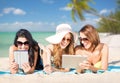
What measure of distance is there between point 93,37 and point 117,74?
525mm

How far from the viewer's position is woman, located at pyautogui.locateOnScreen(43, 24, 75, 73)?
414cm

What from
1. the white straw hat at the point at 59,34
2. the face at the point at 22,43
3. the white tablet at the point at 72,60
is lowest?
the white tablet at the point at 72,60

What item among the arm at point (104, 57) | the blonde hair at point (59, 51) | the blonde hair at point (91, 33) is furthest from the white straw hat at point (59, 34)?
the arm at point (104, 57)

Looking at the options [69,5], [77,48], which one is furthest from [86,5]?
[77,48]

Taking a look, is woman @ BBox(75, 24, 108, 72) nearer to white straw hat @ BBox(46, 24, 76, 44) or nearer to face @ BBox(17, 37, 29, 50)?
white straw hat @ BBox(46, 24, 76, 44)

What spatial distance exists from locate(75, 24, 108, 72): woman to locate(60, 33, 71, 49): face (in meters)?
0.15

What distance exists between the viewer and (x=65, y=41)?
418 cm

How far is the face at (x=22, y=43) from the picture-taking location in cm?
411

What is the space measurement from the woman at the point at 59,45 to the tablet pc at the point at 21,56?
351 millimetres

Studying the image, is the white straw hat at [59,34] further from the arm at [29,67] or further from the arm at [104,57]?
the arm at [104,57]

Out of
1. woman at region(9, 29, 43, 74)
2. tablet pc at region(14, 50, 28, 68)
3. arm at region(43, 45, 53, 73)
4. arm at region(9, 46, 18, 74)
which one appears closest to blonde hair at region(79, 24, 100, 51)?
arm at region(43, 45, 53, 73)

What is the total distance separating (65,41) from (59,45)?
0.11 meters

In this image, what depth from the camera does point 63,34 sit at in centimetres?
414

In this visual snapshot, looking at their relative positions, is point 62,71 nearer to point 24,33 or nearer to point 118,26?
point 24,33
